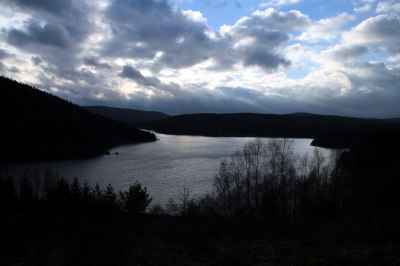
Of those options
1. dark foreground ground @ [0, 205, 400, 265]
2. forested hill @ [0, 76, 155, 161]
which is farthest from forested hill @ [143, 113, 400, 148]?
dark foreground ground @ [0, 205, 400, 265]

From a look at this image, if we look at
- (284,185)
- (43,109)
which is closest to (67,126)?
(43,109)

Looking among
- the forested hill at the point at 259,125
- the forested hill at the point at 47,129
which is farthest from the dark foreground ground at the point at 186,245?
the forested hill at the point at 259,125

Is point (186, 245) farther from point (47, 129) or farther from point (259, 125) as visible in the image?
point (259, 125)

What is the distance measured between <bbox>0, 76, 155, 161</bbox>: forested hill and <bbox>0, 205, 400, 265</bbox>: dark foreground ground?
34.4 meters

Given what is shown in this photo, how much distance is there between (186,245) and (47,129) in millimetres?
53616

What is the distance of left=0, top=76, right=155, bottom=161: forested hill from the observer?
42469 millimetres

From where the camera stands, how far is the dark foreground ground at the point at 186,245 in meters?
3.94

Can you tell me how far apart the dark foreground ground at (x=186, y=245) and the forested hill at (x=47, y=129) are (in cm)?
3438

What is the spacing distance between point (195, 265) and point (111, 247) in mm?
1350

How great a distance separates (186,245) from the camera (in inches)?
201

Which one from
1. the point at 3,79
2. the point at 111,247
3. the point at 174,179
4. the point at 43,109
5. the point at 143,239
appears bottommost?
the point at 174,179

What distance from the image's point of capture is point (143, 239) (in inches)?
240

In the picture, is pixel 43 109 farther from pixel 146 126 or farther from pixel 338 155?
pixel 146 126

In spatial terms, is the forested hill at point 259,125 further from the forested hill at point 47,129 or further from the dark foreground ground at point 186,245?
the dark foreground ground at point 186,245
